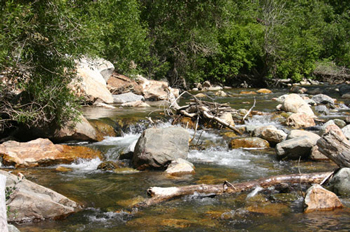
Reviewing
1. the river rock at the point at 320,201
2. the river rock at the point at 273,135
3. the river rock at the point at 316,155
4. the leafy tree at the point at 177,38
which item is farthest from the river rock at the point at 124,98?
the river rock at the point at 320,201

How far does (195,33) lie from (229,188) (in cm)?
1918

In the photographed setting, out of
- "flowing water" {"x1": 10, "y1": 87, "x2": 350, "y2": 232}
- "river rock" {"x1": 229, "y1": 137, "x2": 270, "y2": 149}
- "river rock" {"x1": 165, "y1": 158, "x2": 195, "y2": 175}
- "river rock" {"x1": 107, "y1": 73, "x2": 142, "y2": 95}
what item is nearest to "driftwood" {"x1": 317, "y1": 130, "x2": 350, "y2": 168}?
"flowing water" {"x1": 10, "y1": 87, "x2": 350, "y2": 232}

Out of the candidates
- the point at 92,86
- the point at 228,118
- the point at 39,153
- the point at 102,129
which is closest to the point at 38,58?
the point at 39,153

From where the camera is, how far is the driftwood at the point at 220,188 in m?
6.01

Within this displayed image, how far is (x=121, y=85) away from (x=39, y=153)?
1131cm

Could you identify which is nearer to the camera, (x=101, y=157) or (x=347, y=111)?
(x=101, y=157)

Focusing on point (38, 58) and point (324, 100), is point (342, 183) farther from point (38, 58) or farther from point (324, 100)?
point (324, 100)

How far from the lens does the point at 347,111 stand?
1634 cm

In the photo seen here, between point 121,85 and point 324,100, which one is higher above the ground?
point 121,85

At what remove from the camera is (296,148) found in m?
8.78

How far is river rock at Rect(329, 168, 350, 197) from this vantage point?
6051 millimetres

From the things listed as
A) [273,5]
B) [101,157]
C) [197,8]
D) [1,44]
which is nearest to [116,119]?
[101,157]

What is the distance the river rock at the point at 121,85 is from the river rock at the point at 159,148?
1083cm

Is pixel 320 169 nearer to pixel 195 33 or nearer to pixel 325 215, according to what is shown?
pixel 325 215
